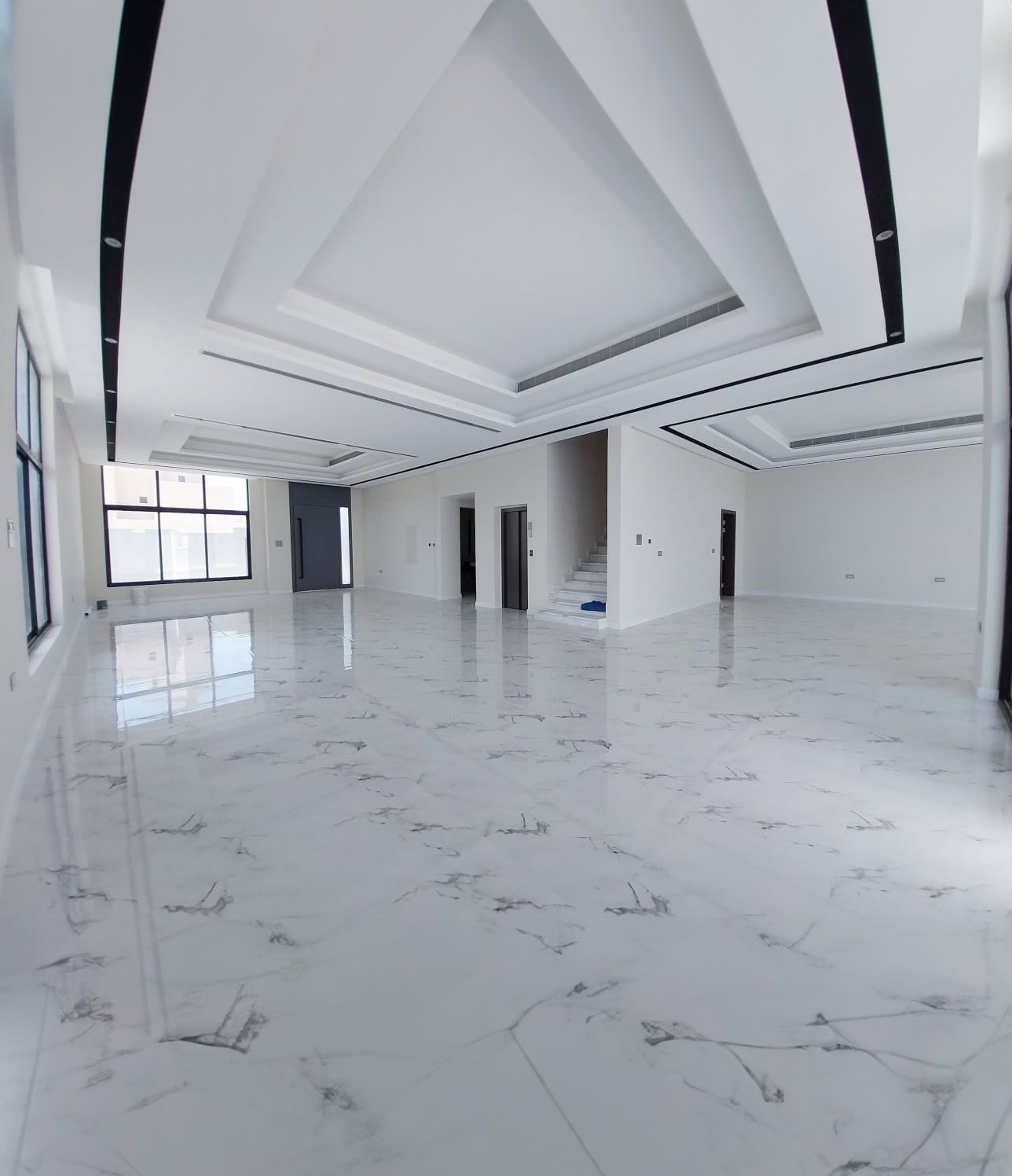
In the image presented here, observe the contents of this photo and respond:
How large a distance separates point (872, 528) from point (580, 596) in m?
6.94

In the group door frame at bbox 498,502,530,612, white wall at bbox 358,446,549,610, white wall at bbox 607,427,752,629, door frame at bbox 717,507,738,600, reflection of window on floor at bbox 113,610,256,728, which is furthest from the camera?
door frame at bbox 717,507,738,600

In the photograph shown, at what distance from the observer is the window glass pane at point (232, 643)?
5.86 m

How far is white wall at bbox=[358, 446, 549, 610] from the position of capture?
9.54 m

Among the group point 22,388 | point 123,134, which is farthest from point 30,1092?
point 22,388

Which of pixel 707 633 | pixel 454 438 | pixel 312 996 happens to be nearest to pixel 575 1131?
pixel 312 996

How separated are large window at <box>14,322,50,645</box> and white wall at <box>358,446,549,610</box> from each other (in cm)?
667

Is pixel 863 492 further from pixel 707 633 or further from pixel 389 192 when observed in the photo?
pixel 389 192

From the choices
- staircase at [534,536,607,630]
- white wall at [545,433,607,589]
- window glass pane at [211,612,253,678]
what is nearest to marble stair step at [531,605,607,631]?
staircase at [534,536,607,630]

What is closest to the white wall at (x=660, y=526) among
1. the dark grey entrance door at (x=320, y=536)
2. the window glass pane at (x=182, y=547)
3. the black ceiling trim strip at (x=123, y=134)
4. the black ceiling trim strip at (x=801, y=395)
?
the black ceiling trim strip at (x=801, y=395)

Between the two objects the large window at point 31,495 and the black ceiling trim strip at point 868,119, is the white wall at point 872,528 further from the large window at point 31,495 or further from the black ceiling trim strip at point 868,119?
the large window at point 31,495

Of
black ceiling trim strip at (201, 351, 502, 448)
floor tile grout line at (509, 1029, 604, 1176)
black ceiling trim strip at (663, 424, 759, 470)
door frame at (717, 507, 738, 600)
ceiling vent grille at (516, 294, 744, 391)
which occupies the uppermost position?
ceiling vent grille at (516, 294, 744, 391)

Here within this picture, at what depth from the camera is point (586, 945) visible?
1728 mm

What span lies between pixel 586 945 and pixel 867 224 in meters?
3.95

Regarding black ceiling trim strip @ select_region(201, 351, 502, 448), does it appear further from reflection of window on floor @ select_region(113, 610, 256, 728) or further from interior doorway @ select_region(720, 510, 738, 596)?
interior doorway @ select_region(720, 510, 738, 596)
